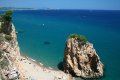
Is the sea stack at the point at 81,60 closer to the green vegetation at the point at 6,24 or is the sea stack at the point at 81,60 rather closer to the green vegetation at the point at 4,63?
the green vegetation at the point at 6,24

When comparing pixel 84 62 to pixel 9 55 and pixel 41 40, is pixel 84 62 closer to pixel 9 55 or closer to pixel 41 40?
pixel 9 55

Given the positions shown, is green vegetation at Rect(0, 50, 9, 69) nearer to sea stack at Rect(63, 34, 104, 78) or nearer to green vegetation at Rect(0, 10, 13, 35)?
green vegetation at Rect(0, 10, 13, 35)

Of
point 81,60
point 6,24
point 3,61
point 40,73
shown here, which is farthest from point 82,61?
point 3,61

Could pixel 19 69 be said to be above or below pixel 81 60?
above

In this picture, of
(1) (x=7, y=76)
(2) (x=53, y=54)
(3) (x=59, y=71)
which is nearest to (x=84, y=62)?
(3) (x=59, y=71)

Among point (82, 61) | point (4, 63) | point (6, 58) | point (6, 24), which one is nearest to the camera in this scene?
point (4, 63)

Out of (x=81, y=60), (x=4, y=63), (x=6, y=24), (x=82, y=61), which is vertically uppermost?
(x=6, y=24)

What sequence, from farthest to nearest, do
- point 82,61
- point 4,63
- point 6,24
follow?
point 82,61 < point 6,24 < point 4,63

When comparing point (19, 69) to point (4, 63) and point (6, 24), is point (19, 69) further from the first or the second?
point (6, 24)
